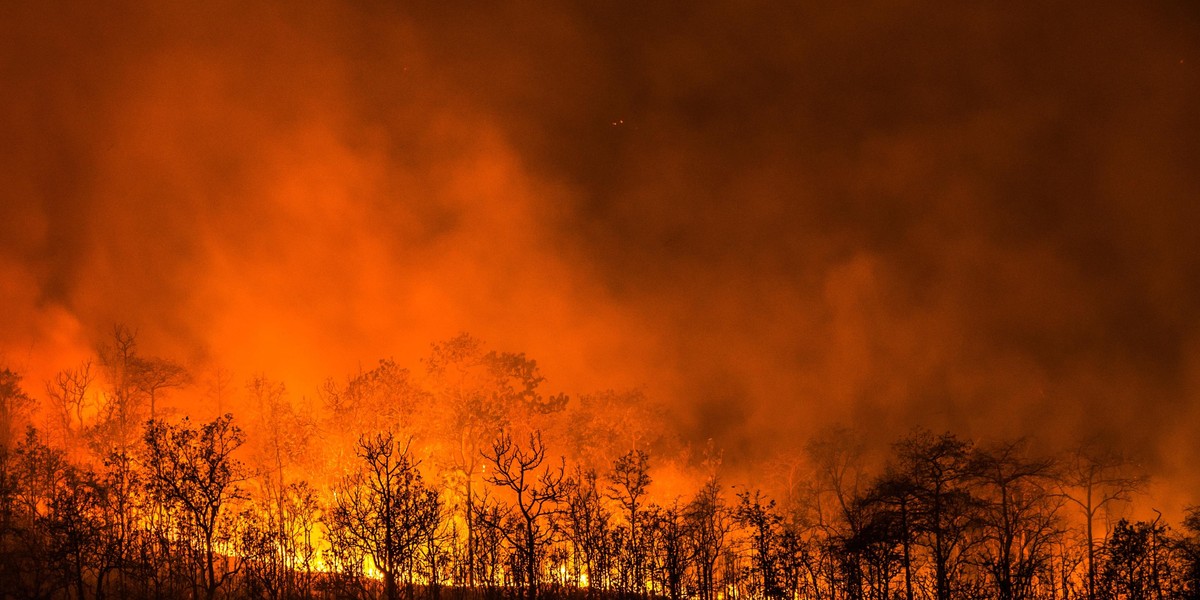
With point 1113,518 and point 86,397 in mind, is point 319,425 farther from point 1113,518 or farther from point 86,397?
point 1113,518

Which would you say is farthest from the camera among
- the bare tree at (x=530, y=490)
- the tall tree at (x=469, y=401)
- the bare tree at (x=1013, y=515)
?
the tall tree at (x=469, y=401)

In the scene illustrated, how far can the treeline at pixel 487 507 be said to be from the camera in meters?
34.9

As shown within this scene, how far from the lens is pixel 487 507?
47562mm

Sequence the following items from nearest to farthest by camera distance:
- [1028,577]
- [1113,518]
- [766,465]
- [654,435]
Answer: [1028,577]
[1113,518]
[654,435]
[766,465]

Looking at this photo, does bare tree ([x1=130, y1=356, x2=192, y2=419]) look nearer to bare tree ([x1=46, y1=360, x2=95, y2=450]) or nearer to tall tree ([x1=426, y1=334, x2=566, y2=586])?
bare tree ([x1=46, y1=360, x2=95, y2=450])

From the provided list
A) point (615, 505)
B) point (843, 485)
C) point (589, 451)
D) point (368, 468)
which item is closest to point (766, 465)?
point (843, 485)

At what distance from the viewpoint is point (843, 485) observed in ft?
212

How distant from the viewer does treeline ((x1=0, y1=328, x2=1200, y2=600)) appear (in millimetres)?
34875

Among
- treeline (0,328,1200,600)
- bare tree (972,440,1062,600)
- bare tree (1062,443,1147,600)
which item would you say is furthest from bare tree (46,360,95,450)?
bare tree (1062,443,1147,600)

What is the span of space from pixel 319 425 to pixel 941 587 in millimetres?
35936

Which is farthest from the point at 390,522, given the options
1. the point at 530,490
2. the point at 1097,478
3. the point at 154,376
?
the point at 1097,478

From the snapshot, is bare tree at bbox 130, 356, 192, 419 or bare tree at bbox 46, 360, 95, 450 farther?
bare tree at bbox 46, 360, 95, 450

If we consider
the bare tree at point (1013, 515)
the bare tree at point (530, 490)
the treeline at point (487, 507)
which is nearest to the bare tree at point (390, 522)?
the treeline at point (487, 507)

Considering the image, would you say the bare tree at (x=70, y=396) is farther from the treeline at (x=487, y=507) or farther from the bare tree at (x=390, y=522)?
the bare tree at (x=390, y=522)
